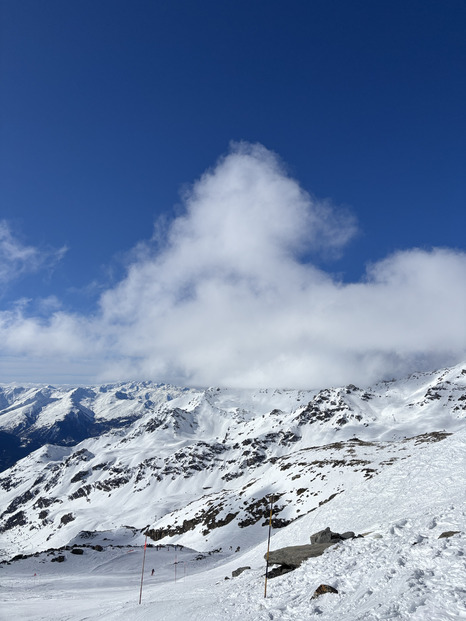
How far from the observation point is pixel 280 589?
15.0m

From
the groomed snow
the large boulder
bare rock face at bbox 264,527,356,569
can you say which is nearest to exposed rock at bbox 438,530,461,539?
the groomed snow

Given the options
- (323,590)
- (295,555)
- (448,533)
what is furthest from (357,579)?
(295,555)

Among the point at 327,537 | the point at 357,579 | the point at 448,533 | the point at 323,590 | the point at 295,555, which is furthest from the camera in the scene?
the point at 327,537

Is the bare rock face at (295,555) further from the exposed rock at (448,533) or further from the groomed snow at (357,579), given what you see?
the exposed rock at (448,533)

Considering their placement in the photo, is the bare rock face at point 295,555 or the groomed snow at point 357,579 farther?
the bare rock face at point 295,555

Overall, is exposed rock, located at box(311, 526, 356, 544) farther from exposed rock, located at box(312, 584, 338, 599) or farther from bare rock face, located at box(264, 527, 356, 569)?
exposed rock, located at box(312, 584, 338, 599)

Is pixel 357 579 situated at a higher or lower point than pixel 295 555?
higher

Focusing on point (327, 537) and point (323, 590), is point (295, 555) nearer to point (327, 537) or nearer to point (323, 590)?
point (327, 537)

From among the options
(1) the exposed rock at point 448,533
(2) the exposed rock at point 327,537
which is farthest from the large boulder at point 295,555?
(1) the exposed rock at point 448,533

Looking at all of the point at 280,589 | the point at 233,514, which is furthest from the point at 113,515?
the point at 280,589

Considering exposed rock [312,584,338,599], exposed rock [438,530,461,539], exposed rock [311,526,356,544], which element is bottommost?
exposed rock [311,526,356,544]

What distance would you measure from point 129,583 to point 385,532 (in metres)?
34.0

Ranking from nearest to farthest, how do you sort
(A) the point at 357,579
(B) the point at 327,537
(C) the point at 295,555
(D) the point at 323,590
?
1. (D) the point at 323,590
2. (A) the point at 357,579
3. (C) the point at 295,555
4. (B) the point at 327,537

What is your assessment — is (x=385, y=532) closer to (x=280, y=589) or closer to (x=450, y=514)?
(x=450, y=514)
